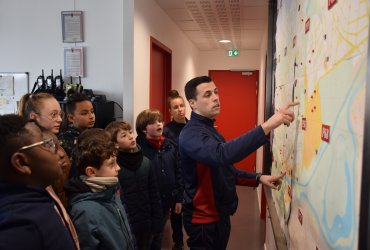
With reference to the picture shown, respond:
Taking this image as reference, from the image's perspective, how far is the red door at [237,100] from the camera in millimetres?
7062

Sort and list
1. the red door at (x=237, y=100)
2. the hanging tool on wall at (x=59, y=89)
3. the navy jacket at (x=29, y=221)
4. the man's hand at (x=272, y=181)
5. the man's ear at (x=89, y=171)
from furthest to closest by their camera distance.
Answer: the red door at (x=237, y=100)
the hanging tool on wall at (x=59, y=89)
the man's hand at (x=272, y=181)
the man's ear at (x=89, y=171)
the navy jacket at (x=29, y=221)

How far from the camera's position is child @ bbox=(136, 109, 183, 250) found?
108 inches

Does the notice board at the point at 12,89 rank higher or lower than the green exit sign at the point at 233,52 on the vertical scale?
lower

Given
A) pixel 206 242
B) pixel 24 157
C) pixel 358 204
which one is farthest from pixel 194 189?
pixel 358 204

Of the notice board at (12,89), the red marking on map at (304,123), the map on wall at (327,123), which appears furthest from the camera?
the notice board at (12,89)

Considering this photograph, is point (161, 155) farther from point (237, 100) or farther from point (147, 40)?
point (237, 100)

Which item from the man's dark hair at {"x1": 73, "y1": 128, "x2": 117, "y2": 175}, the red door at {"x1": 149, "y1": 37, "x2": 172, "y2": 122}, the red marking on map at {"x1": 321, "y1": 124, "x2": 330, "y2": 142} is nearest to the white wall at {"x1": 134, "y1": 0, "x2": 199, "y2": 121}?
the red door at {"x1": 149, "y1": 37, "x2": 172, "y2": 122}

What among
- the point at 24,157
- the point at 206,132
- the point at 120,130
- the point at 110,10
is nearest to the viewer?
the point at 24,157

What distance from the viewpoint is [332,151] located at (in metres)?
0.80

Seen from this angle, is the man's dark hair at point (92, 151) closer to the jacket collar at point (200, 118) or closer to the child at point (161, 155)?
the jacket collar at point (200, 118)

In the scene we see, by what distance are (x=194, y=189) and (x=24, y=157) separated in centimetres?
108

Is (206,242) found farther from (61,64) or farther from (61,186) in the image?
(61,64)

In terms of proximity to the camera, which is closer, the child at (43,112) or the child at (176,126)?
the child at (43,112)

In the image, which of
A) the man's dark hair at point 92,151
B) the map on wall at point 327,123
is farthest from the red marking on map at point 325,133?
the man's dark hair at point 92,151
